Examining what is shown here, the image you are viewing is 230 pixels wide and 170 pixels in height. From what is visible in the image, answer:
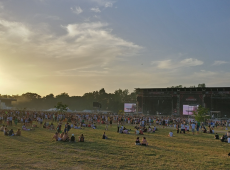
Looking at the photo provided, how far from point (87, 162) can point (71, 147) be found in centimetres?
376

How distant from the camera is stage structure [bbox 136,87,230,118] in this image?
59906 millimetres

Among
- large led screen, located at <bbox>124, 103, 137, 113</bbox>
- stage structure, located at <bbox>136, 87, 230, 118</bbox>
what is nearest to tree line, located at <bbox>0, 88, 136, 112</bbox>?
large led screen, located at <bbox>124, 103, 137, 113</bbox>

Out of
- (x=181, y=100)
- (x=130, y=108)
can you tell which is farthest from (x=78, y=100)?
(x=181, y=100)

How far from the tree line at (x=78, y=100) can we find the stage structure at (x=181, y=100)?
105 feet

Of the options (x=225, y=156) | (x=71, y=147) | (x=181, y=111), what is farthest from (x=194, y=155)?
(x=181, y=111)

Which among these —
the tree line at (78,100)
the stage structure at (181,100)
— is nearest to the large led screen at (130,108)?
the stage structure at (181,100)

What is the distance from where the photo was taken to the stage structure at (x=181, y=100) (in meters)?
59.9

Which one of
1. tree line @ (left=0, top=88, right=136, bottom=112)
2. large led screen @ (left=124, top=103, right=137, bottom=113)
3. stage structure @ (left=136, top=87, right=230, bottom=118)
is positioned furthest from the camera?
tree line @ (left=0, top=88, right=136, bottom=112)

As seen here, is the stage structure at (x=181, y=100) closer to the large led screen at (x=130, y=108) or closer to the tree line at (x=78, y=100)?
the large led screen at (x=130, y=108)

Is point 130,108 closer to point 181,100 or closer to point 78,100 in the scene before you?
point 181,100

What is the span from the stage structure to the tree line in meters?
32.0

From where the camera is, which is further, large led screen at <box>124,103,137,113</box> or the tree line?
the tree line

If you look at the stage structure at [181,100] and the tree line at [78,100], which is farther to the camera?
the tree line at [78,100]

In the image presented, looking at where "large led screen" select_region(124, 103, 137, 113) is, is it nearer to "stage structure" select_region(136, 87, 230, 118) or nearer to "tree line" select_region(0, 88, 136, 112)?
"stage structure" select_region(136, 87, 230, 118)
